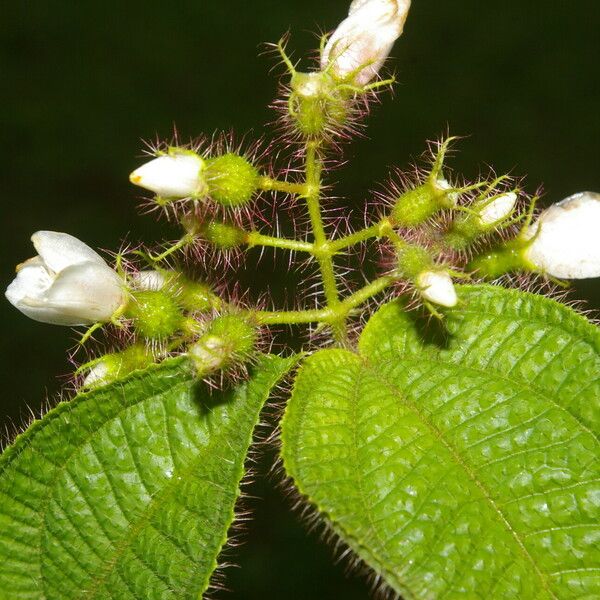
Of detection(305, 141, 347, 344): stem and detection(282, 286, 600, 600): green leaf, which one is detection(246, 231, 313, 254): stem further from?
detection(282, 286, 600, 600): green leaf

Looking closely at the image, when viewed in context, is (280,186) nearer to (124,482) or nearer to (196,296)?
(196,296)

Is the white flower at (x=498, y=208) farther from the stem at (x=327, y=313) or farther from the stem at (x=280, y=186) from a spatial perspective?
the stem at (x=280, y=186)

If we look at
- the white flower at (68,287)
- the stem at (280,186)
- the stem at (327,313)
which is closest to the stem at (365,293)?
the stem at (327,313)

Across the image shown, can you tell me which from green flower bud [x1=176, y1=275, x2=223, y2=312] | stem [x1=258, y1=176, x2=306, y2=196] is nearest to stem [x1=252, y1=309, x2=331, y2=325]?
green flower bud [x1=176, y1=275, x2=223, y2=312]

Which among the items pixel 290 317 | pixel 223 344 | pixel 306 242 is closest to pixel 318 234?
pixel 306 242

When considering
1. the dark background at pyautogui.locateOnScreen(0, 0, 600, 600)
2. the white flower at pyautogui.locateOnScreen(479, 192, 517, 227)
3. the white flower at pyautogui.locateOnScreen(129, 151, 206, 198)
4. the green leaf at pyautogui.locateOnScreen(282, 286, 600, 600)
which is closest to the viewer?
the green leaf at pyautogui.locateOnScreen(282, 286, 600, 600)
